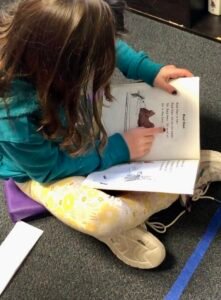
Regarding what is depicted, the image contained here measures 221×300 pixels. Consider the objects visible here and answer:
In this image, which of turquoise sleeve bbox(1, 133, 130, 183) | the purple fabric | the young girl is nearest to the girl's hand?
the young girl

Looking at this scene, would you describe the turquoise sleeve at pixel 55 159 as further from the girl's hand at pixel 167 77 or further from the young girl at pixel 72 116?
the girl's hand at pixel 167 77

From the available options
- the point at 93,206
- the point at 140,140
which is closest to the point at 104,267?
the point at 93,206

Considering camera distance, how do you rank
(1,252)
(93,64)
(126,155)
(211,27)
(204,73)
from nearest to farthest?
(93,64)
(126,155)
(1,252)
(204,73)
(211,27)

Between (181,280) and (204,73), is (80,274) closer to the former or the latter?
(181,280)

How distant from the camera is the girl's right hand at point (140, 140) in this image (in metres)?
0.99

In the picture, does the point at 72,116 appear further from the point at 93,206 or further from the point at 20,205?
the point at 20,205

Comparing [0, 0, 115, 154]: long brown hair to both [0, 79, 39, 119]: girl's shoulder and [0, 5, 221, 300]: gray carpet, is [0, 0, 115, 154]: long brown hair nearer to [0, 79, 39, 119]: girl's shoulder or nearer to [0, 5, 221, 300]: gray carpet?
[0, 79, 39, 119]: girl's shoulder

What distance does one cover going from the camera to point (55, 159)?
948mm

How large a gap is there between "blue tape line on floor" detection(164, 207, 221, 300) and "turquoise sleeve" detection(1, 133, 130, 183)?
26cm

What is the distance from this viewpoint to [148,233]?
1.01m

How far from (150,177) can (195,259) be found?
23cm

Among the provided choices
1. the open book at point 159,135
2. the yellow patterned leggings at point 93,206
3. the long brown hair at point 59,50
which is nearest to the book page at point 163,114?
the open book at point 159,135

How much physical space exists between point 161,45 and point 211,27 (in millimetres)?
171

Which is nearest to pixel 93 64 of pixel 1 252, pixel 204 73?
pixel 1 252
